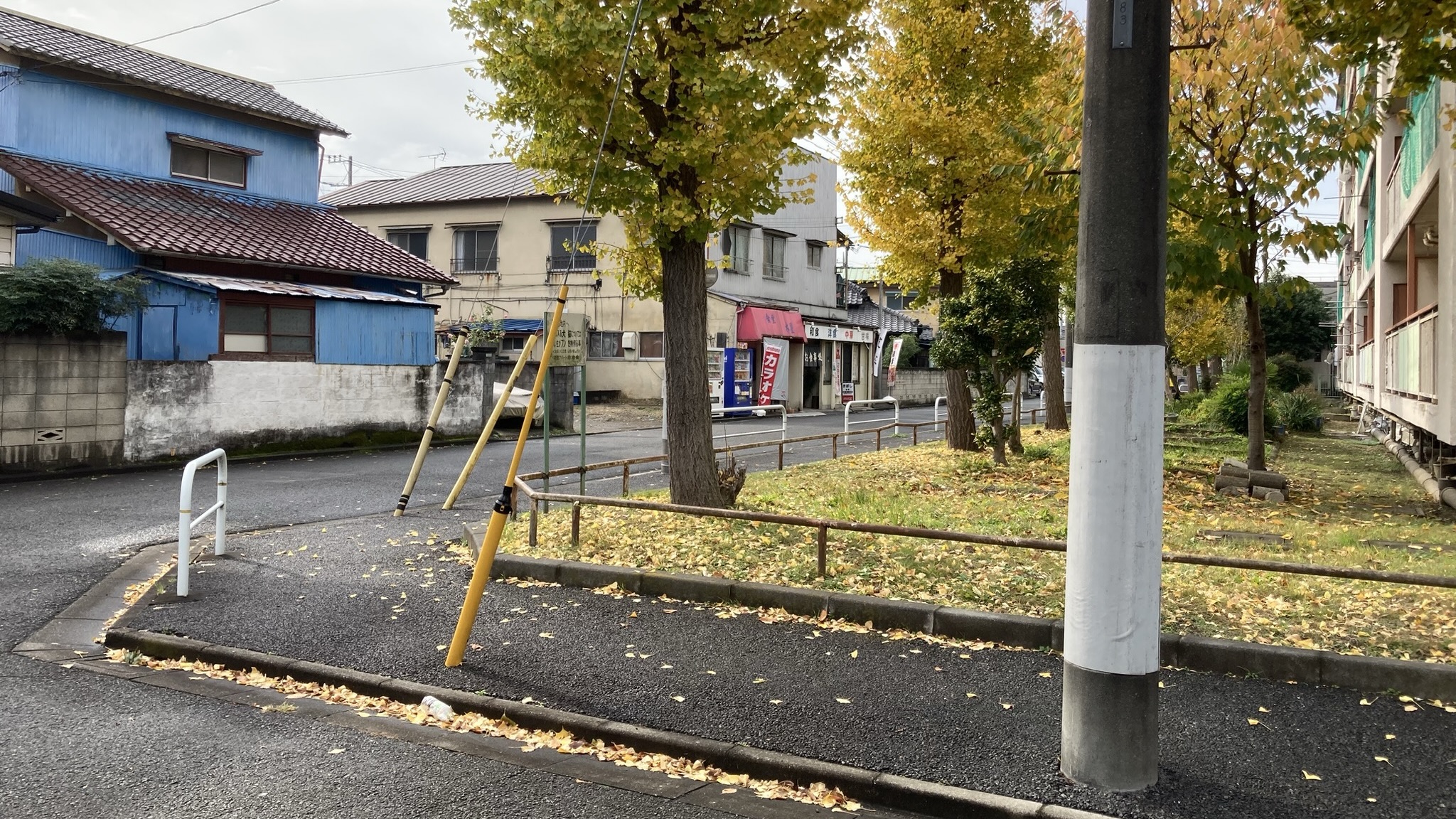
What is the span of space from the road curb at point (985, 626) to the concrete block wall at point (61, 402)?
938cm

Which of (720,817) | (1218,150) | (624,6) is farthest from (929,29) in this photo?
(720,817)

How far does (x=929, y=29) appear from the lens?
15492 millimetres

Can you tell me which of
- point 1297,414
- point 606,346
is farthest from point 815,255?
point 1297,414

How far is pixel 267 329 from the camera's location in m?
18.3

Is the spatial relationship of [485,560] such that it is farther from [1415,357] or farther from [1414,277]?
[1414,277]

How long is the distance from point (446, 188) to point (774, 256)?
37.3 ft

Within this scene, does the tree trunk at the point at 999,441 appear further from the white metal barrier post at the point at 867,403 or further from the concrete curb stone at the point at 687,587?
the concrete curb stone at the point at 687,587

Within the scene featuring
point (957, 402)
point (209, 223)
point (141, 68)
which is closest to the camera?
point (957, 402)

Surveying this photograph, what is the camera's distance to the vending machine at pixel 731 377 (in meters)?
28.2

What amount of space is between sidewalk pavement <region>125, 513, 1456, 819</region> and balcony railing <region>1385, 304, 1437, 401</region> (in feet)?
25.3

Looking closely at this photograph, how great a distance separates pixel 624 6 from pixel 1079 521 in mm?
5960

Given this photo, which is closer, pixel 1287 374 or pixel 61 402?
pixel 61 402

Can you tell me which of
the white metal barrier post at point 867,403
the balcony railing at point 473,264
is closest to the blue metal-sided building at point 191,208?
the white metal barrier post at point 867,403

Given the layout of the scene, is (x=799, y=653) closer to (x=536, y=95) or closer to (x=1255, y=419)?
(x=536, y=95)
